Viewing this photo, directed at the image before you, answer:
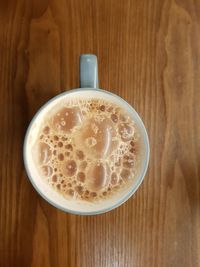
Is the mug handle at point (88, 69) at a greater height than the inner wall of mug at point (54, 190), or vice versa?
the mug handle at point (88, 69)

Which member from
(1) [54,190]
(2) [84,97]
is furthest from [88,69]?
(1) [54,190]

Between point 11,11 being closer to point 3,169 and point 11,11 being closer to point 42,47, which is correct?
point 42,47

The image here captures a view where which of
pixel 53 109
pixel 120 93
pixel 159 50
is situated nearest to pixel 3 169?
pixel 53 109

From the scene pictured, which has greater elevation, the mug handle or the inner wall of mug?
the mug handle

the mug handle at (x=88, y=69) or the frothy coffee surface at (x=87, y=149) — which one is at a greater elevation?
the mug handle at (x=88, y=69)
